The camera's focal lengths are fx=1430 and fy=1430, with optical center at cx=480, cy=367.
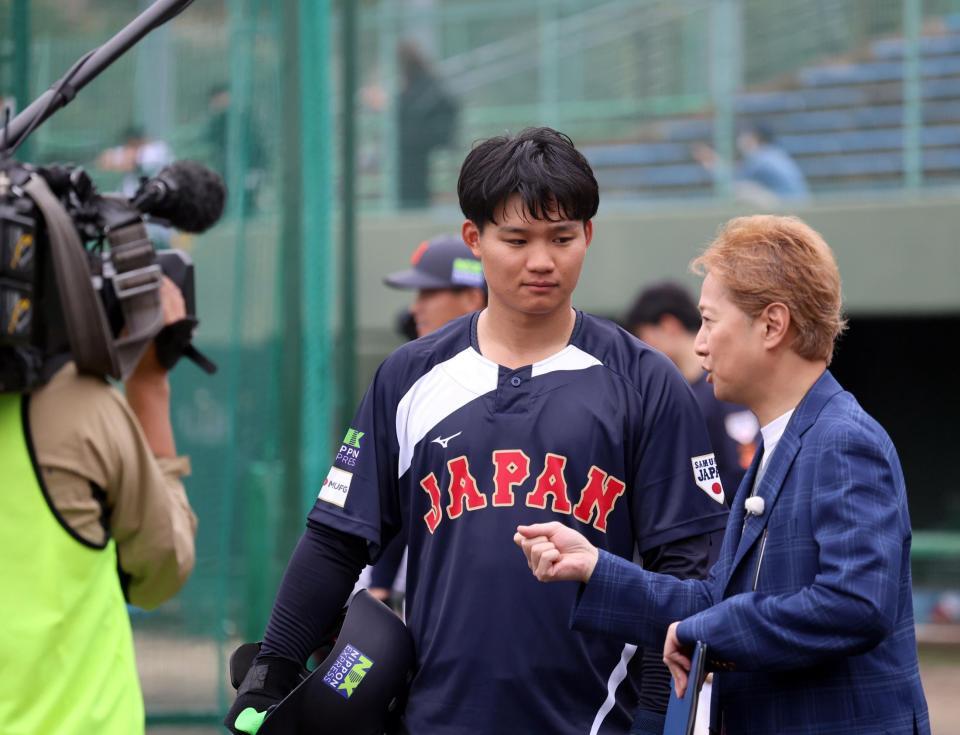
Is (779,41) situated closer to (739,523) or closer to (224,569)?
(224,569)

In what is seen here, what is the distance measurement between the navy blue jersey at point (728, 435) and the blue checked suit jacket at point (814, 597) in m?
2.38

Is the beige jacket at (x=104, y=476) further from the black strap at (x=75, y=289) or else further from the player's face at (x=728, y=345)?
the player's face at (x=728, y=345)

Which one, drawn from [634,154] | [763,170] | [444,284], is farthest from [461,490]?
[634,154]

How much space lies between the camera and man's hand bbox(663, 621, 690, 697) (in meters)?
2.69

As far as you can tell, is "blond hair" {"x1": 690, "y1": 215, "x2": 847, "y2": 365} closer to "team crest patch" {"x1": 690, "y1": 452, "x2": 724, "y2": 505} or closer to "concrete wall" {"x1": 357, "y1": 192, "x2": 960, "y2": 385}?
"team crest patch" {"x1": 690, "y1": 452, "x2": 724, "y2": 505}

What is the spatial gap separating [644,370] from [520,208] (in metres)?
0.45

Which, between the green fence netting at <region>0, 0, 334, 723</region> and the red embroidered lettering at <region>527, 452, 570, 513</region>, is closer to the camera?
the red embroidered lettering at <region>527, 452, 570, 513</region>

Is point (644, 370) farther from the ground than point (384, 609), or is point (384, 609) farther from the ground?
point (644, 370)

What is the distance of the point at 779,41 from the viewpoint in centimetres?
1334

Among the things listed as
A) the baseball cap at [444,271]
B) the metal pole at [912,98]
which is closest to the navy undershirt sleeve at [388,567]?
the baseball cap at [444,271]

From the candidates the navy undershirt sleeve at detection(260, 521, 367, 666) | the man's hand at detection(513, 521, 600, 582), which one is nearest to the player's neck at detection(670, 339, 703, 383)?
the navy undershirt sleeve at detection(260, 521, 367, 666)

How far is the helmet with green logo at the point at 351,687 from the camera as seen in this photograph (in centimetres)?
306

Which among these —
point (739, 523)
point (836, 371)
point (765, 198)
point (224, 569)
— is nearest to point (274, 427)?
point (224, 569)

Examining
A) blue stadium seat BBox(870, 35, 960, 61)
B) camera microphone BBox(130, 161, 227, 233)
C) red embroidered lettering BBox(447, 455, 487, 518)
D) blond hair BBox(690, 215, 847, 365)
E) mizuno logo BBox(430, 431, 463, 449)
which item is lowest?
red embroidered lettering BBox(447, 455, 487, 518)
